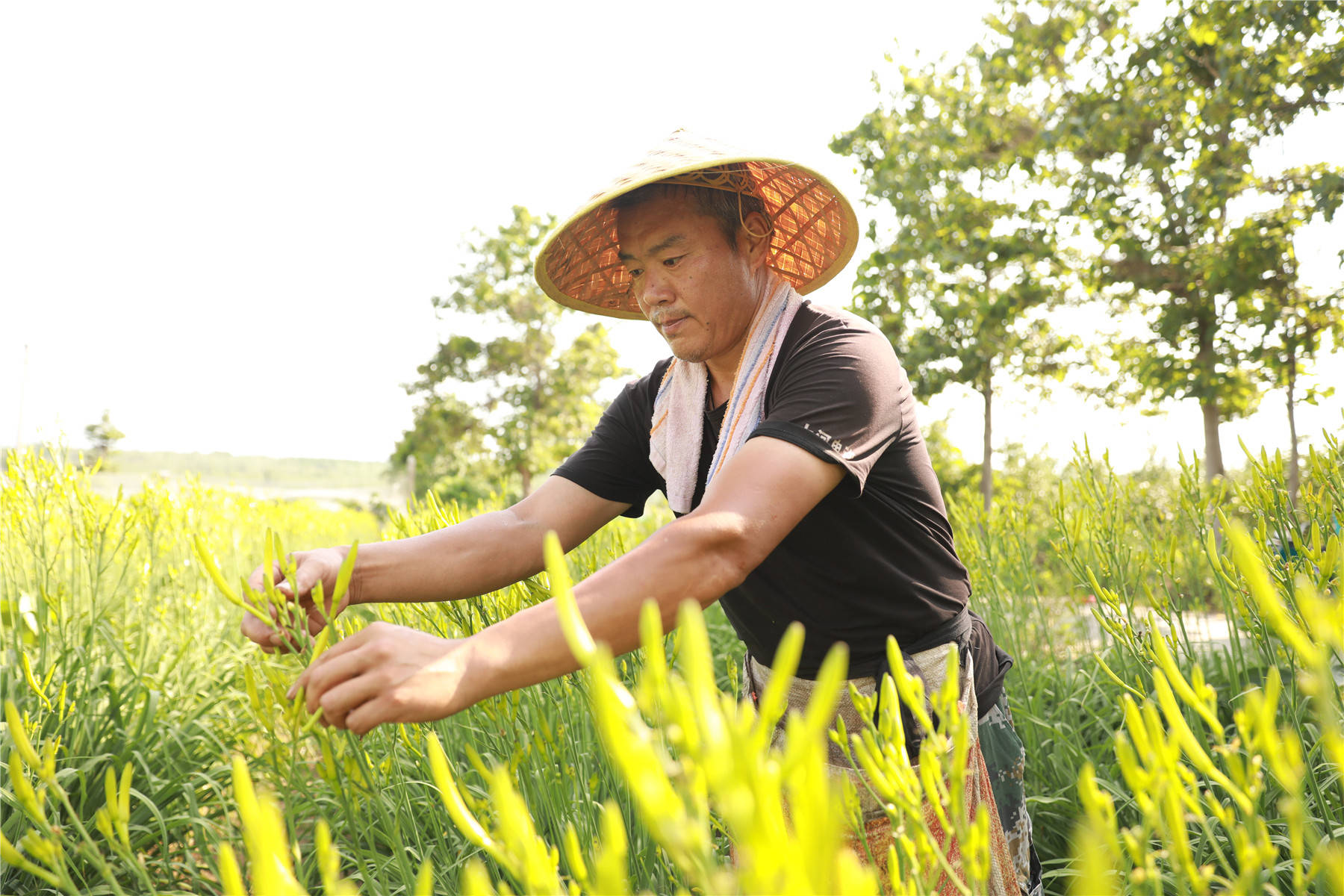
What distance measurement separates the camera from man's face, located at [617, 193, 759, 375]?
1778 mm

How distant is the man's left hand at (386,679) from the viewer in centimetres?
84

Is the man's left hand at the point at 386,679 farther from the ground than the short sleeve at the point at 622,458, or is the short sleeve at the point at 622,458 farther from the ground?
the short sleeve at the point at 622,458

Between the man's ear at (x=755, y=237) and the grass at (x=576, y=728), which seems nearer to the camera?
the grass at (x=576, y=728)

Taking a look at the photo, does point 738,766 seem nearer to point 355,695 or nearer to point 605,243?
point 355,695

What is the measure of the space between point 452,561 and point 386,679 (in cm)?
89

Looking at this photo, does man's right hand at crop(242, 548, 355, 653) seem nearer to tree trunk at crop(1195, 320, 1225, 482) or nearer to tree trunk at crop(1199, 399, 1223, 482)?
tree trunk at crop(1195, 320, 1225, 482)

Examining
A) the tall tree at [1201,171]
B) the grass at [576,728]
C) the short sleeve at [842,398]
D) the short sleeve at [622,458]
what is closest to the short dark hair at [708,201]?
the short sleeve at [842,398]

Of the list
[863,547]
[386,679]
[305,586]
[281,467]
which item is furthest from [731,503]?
[281,467]

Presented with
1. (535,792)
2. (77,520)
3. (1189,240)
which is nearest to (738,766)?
(535,792)

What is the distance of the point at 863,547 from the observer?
1.65 metres

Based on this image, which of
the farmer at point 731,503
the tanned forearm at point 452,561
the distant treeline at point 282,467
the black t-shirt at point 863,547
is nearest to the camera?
the farmer at point 731,503

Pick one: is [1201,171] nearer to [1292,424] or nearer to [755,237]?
[1292,424]

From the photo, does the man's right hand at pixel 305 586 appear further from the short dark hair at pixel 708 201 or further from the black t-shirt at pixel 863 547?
the short dark hair at pixel 708 201

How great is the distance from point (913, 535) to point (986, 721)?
0.48m
